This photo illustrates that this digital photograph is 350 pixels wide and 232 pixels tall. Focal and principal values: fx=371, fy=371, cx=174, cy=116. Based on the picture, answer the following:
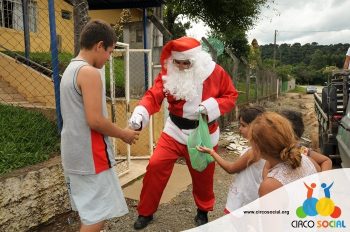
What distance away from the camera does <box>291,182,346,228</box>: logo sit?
1842mm

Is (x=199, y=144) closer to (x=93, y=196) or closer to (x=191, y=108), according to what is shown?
(x=191, y=108)

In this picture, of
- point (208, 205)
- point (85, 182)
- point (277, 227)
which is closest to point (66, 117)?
point (85, 182)

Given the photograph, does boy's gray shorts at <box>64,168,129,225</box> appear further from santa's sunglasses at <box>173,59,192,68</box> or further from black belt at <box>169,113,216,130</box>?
santa's sunglasses at <box>173,59,192,68</box>

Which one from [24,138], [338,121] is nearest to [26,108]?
[24,138]

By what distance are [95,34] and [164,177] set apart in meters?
1.65

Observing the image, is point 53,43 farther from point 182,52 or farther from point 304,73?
point 304,73

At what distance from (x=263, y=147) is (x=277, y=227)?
40 cm

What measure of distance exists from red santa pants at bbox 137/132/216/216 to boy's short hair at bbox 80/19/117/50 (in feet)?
4.61

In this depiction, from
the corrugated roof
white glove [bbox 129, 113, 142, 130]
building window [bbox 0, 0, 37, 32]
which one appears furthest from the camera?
building window [bbox 0, 0, 37, 32]

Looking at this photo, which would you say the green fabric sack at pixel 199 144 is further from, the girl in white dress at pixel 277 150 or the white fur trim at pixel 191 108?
the girl in white dress at pixel 277 150

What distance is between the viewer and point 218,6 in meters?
17.2

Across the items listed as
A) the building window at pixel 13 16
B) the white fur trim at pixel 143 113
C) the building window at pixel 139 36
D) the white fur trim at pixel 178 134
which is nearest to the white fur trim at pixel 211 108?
the white fur trim at pixel 178 134

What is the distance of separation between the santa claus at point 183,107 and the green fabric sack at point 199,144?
7.0 inches

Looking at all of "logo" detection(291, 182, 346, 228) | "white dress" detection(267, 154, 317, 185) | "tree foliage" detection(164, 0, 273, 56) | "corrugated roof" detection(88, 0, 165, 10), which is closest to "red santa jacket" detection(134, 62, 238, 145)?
"white dress" detection(267, 154, 317, 185)
